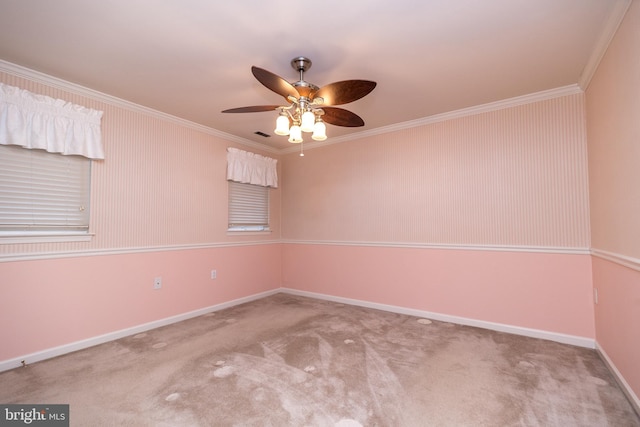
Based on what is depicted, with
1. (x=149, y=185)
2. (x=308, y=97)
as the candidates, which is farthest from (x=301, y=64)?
(x=149, y=185)

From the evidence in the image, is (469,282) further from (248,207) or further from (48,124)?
(48,124)

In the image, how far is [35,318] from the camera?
2381mm

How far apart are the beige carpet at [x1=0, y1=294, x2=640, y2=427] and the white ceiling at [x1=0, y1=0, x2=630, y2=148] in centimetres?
240

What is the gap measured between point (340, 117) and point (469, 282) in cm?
231

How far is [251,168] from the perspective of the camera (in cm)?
429

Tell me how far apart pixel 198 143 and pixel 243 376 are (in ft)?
9.20

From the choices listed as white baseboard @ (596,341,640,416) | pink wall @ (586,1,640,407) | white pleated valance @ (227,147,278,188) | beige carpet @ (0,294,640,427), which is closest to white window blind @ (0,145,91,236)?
beige carpet @ (0,294,640,427)

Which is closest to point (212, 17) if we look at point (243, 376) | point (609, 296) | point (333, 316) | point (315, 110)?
point (315, 110)

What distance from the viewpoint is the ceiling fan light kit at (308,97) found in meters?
1.87

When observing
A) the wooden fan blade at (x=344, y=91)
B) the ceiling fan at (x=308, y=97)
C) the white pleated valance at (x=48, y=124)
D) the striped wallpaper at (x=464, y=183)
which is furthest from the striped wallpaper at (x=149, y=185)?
the wooden fan blade at (x=344, y=91)

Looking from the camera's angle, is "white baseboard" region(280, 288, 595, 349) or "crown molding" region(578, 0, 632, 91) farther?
"white baseboard" region(280, 288, 595, 349)

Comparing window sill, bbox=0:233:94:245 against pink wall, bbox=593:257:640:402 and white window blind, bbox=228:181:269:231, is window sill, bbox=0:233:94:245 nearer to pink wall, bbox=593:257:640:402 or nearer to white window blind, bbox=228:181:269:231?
white window blind, bbox=228:181:269:231

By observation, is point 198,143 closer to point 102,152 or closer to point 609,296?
point 102,152

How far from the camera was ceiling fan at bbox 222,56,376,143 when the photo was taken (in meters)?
1.87
